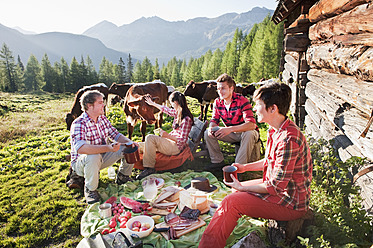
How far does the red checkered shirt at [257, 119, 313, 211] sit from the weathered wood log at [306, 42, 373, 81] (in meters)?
0.99

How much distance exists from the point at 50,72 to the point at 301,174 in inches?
2408

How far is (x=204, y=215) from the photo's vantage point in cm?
357

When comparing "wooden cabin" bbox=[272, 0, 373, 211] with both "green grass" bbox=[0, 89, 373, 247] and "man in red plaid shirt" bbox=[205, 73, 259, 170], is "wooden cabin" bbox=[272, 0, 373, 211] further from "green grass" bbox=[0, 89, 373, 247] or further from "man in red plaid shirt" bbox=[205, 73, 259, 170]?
"man in red plaid shirt" bbox=[205, 73, 259, 170]

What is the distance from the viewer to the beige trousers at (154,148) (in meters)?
4.89

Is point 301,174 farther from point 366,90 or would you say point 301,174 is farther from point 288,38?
point 288,38

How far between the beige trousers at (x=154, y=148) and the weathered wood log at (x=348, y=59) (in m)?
3.24

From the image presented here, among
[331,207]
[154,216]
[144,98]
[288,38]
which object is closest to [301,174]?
[331,207]

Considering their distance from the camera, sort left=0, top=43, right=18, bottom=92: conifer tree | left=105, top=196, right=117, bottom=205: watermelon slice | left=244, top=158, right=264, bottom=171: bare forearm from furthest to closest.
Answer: left=0, top=43, right=18, bottom=92: conifer tree → left=105, top=196, right=117, bottom=205: watermelon slice → left=244, top=158, right=264, bottom=171: bare forearm

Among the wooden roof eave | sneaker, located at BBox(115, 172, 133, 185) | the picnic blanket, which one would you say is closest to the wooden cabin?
the picnic blanket

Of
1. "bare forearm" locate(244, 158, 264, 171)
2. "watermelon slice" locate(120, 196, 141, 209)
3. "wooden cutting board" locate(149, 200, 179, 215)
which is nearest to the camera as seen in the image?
"bare forearm" locate(244, 158, 264, 171)

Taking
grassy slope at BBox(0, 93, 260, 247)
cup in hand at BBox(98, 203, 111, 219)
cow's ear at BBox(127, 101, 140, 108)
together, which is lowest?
grassy slope at BBox(0, 93, 260, 247)

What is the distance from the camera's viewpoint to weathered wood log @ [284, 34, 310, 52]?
18.0 feet

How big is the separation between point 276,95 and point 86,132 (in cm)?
333

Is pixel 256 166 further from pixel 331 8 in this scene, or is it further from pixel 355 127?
pixel 331 8
